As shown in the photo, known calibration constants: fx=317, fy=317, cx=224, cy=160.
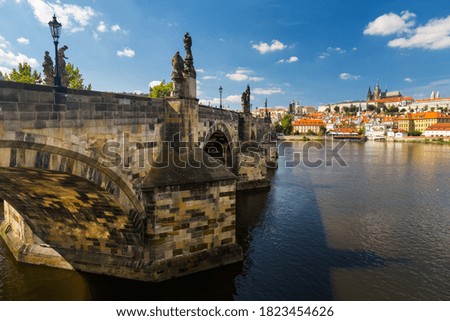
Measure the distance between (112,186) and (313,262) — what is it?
29.4ft

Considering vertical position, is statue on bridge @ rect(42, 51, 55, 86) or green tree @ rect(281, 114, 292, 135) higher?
green tree @ rect(281, 114, 292, 135)

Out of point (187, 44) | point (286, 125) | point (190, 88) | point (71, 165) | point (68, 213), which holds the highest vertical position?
point (286, 125)

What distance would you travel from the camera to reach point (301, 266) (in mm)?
13273

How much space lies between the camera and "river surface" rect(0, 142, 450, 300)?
36.5ft

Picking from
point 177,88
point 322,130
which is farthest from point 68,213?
point 322,130

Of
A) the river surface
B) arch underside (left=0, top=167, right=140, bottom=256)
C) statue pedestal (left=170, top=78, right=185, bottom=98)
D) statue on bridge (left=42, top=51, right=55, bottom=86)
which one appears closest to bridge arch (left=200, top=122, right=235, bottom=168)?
the river surface

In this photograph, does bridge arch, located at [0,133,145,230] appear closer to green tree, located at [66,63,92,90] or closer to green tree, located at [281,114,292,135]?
green tree, located at [66,63,92,90]

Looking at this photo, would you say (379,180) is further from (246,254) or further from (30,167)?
(30,167)

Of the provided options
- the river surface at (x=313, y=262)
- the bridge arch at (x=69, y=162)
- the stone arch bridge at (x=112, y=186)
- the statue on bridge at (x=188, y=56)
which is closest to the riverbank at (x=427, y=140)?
the river surface at (x=313, y=262)

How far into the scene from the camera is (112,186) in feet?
32.8

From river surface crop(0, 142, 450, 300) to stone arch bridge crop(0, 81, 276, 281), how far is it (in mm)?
629

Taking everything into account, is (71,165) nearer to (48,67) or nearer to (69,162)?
(69,162)

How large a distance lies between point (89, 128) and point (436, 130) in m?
128

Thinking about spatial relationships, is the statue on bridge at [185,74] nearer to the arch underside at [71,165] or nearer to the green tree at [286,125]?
the arch underside at [71,165]
